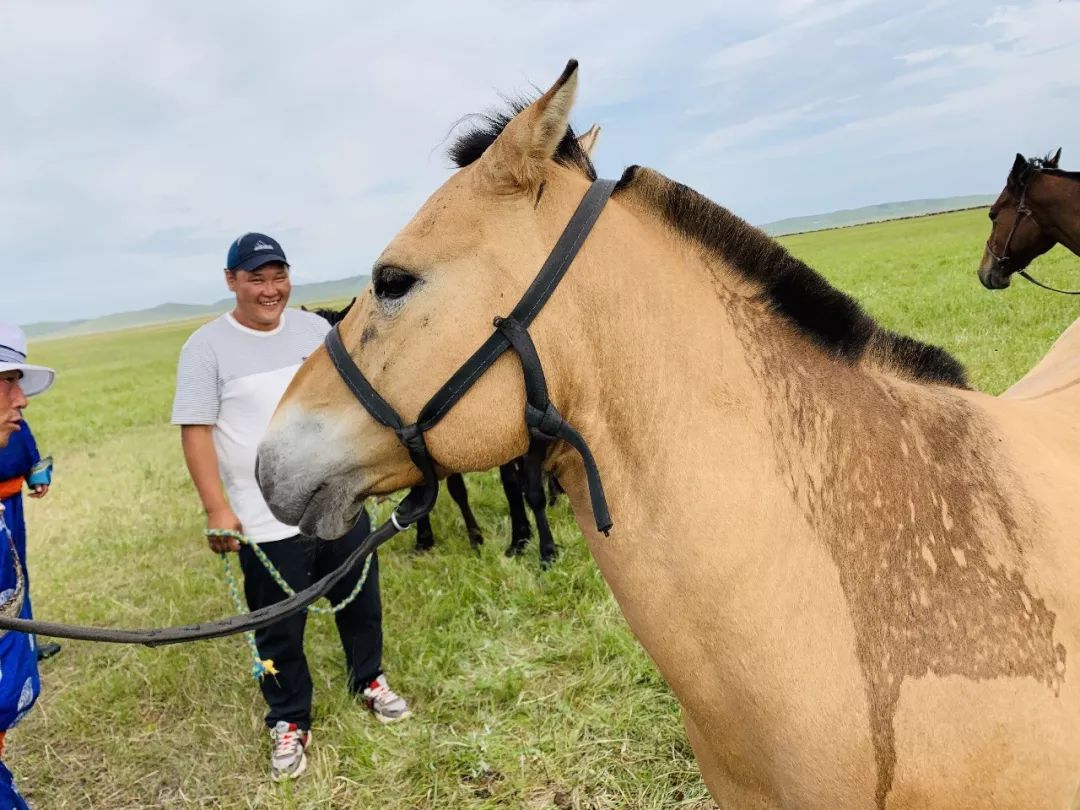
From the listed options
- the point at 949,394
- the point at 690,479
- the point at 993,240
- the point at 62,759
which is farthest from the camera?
A: the point at 993,240

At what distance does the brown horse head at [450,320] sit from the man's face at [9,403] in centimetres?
190

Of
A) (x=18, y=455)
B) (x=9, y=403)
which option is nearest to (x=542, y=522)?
(x=18, y=455)

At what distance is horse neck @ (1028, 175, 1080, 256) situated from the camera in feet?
23.1

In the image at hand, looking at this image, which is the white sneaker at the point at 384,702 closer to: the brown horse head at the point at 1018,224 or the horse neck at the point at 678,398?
the horse neck at the point at 678,398

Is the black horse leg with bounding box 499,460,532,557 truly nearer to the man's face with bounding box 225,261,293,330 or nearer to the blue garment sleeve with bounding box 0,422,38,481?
the man's face with bounding box 225,261,293,330

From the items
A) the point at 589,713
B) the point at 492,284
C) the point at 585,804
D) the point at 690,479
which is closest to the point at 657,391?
the point at 690,479

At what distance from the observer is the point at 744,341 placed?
5.41 ft

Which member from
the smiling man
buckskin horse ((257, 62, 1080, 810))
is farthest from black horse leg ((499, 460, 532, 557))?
buckskin horse ((257, 62, 1080, 810))

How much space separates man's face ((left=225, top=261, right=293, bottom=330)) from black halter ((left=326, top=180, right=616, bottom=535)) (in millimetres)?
2123

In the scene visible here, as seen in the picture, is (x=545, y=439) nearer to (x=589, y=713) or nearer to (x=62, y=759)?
(x=589, y=713)

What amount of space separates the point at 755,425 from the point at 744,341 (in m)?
0.22

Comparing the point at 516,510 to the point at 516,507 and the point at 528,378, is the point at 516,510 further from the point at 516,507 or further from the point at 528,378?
the point at 528,378

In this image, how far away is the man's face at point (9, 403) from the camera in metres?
2.85

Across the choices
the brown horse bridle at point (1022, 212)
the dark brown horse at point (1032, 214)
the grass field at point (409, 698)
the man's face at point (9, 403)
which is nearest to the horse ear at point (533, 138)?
the man's face at point (9, 403)
